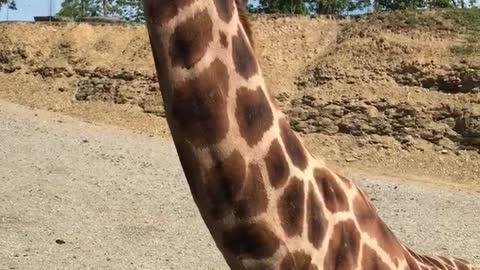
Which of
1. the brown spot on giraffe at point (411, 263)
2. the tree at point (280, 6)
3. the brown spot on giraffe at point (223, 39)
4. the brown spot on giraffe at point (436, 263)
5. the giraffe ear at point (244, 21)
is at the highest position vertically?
the tree at point (280, 6)

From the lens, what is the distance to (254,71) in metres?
1.85

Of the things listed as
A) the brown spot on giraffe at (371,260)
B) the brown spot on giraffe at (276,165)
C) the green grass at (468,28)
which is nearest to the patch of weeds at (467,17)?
the green grass at (468,28)

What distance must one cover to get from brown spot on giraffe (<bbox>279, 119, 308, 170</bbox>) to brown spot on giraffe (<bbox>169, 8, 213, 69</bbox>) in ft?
0.90

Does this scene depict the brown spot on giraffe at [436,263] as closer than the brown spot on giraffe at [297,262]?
No

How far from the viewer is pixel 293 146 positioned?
1928 millimetres

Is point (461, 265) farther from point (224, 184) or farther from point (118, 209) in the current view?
point (118, 209)

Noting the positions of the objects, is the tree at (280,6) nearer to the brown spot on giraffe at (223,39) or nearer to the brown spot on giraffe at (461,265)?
the brown spot on giraffe at (461,265)

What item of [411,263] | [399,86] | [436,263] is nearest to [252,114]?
[411,263]

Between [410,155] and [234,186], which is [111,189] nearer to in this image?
[410,155]

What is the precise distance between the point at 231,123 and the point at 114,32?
53.4 ft

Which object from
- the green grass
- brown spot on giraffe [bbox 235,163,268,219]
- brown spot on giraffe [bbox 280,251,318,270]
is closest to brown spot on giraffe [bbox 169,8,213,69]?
brown spot on giraffe [bbox 235,163,268,219]

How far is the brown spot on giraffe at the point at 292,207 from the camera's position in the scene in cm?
183

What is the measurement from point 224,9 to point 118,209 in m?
7.17

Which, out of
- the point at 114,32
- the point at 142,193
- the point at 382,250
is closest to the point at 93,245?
the point at 142,193
